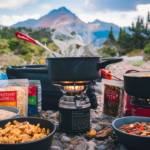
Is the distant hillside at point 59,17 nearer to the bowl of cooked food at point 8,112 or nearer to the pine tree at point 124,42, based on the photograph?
the bowl of cooked food at point 8,112

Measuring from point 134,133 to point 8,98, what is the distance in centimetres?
135

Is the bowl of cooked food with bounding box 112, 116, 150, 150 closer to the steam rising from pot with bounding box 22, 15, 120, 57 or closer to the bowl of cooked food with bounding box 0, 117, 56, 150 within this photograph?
the bowl of cooked food with bounding box 0, 117, 56, 150

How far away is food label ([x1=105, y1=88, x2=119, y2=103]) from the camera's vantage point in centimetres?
226

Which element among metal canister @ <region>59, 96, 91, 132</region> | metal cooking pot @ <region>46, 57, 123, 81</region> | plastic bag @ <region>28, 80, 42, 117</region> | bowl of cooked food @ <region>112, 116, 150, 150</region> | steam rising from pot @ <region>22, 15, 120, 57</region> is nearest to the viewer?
bowl of cooked food @ <region>112, 116, 150, 150</region>

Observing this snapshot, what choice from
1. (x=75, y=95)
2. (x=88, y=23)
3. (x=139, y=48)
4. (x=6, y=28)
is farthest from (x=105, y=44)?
(x=139, y=48)

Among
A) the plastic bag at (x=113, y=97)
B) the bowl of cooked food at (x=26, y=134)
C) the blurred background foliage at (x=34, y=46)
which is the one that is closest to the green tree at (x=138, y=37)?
the blurred background foliage at (x=34, y=46)

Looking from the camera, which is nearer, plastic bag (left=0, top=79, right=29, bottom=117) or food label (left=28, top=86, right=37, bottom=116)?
plastic bag (left=0, top=79, right=29, bottom=117)

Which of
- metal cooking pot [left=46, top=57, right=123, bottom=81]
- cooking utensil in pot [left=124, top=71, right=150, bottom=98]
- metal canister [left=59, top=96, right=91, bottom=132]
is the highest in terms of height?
metal cooking pot [left=46, top=57, right=123, bottom=81]

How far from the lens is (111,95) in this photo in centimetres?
230

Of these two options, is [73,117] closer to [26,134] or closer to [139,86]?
[26,134]

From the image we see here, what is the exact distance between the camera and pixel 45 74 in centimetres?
261

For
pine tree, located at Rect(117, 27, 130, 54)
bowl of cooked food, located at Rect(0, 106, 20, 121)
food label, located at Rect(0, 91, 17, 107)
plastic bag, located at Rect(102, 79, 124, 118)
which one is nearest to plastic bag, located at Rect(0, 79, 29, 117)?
food label, located at Rect(0, 91, 17, 107)

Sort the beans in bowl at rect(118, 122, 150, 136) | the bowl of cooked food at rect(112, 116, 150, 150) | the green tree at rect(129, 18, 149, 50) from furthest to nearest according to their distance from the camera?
the green tree at rect(129, 18, 149, 50), the beans in bowl at rect(118, 122, 150, 136), the bowl of cooked food at rect(112, 116, 150, 150)

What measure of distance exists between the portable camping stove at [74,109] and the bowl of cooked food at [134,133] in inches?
13.5
